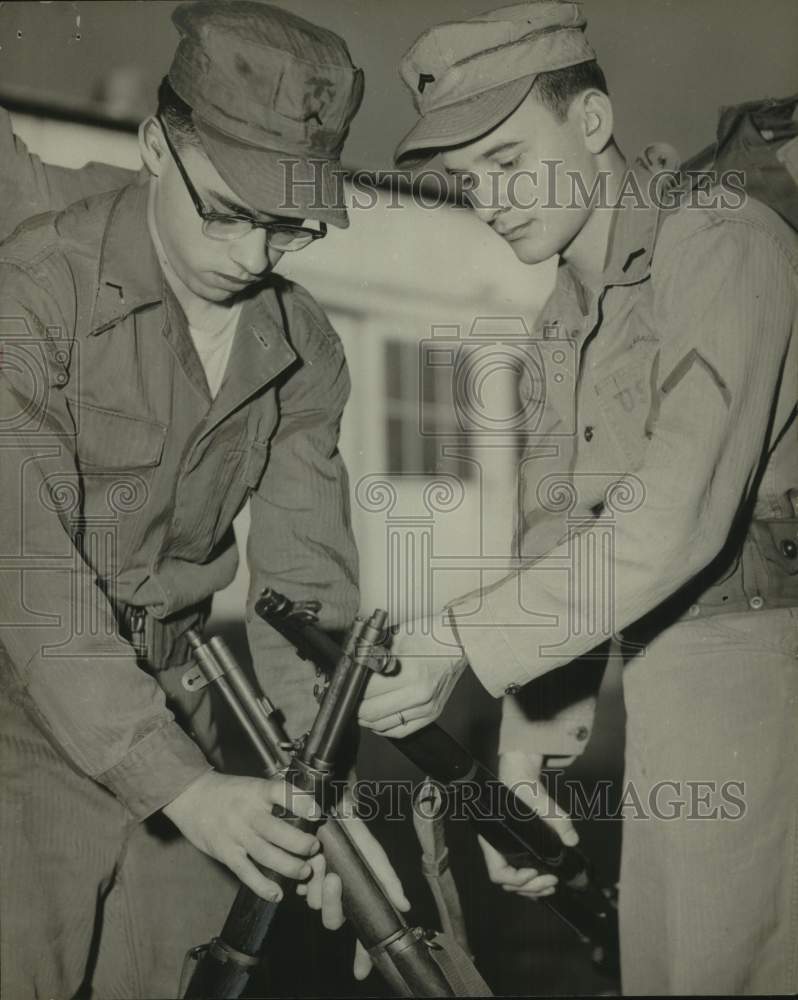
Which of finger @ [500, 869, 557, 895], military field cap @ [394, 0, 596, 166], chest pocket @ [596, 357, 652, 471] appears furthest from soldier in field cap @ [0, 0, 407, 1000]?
chest pocket @ [596, 357, 652, 471]

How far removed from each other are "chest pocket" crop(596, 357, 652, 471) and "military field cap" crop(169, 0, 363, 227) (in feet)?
1.41

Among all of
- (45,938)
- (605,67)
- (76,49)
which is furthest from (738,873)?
(76,49)

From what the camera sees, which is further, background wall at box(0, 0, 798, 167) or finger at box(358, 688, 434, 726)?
background wall at box(0, 0, 798, 167)

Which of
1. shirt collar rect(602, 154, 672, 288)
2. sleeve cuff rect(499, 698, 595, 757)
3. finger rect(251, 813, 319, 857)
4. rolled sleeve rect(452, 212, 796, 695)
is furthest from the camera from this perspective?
sleeve cuff rect(499, 698, 595, 757)

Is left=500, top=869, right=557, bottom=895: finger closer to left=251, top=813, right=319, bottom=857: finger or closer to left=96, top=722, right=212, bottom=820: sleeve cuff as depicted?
left=251, top=813, right=319, bottom=857: finger

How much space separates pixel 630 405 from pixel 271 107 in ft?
2.00

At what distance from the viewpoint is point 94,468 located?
4.61 feet

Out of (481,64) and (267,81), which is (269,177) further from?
(481,64)

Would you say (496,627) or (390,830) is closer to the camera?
(496,627)

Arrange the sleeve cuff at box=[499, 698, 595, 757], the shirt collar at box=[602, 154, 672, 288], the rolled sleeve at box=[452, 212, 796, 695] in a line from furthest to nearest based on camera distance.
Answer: the sleeve cuff at box=[499, 698, 595, 757], the shirt collar at box=[602, 154, 672, 288], the rolled sleeve at box=[452, 212, 796, 695]

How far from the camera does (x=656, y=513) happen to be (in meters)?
1.36

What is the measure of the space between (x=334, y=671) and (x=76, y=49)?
0.95 metres

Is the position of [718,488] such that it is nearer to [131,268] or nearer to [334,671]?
[334,671]

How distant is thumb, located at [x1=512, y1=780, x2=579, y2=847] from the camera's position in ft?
5.05
